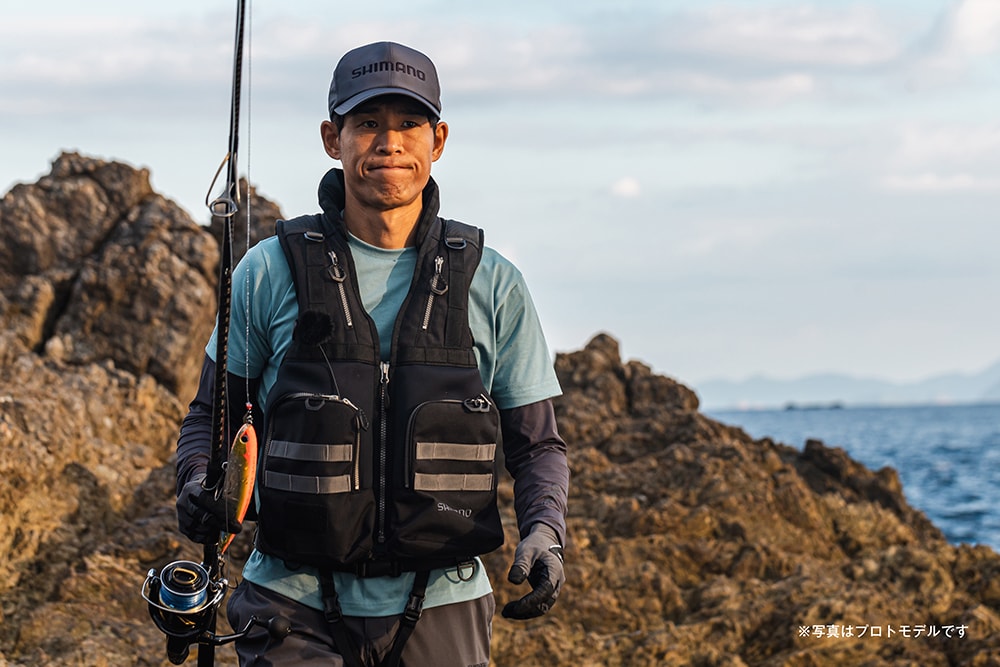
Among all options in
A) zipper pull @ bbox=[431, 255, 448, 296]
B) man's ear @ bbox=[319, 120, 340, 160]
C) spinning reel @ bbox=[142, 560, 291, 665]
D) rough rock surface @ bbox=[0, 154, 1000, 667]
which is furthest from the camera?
rough rock surface @ bbox=[0, 154, 1000, 667]

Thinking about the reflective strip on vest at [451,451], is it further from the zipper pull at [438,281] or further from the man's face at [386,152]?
the man's face at [386,152]

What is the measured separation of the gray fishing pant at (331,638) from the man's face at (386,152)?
1.23 metres

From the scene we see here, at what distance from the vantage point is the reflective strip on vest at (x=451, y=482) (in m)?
3.64

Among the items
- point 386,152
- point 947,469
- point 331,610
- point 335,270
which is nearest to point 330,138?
point 386,152

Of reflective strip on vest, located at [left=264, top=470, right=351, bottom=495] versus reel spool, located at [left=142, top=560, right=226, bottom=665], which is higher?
reflective strip on vest, located at [left=264, top=470, right=351, bottom=495]

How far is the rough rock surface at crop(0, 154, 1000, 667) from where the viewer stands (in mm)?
7223

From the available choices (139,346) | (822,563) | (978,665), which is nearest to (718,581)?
(822,563)

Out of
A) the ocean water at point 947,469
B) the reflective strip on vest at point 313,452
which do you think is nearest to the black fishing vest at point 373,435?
the reflective strip on vest at point 313,452

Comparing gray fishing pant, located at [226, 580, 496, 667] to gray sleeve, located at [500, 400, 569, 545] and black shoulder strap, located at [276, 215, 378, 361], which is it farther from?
black shoulder strap, located at [276, 215, 378, 361]

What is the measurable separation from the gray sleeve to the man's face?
2.51 feet

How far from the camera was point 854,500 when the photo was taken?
1299 centimetres

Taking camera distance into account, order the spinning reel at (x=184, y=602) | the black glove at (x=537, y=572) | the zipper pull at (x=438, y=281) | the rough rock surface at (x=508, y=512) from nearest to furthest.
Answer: the black glove at (x=537, y=572), the spinning reel at (x=184, y=602), the zipper pull at (x=438, y=281), the rough rock surface at (x=508, y=512)

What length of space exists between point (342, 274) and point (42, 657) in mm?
3490

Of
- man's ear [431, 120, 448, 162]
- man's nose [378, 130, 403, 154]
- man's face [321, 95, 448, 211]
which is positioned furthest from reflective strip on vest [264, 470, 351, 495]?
man's ear [431, 120, 448, 162]
